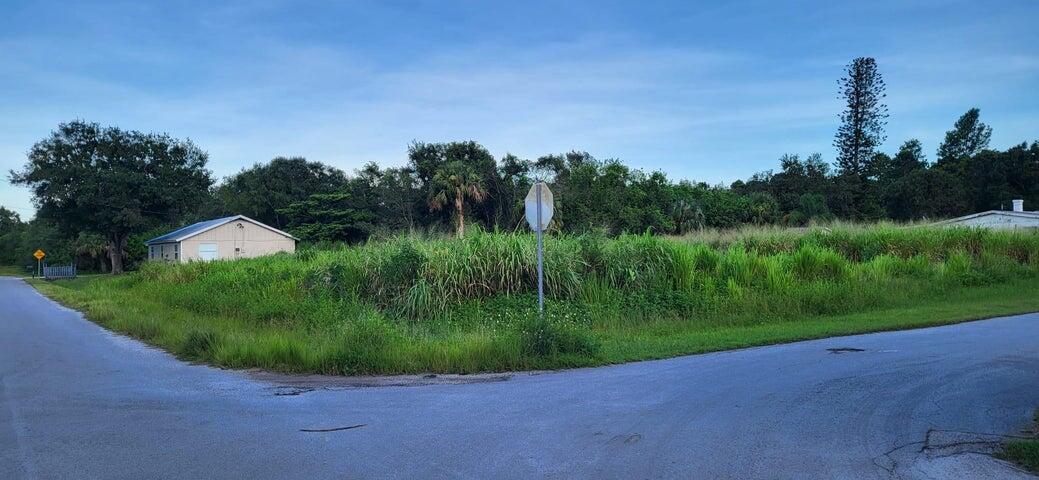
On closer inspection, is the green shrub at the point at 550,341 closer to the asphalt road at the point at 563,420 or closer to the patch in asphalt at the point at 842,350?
the asphalt road at the point at 563,420

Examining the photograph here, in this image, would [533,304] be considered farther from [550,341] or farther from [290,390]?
[290,390]

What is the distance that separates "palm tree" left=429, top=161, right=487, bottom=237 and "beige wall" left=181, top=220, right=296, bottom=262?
13.4m

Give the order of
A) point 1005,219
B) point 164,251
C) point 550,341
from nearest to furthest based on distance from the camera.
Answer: point 550,341, point 1005,219, point 164,251

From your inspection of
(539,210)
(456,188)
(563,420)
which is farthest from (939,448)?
(456,188)

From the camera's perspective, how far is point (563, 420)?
22.7 feet

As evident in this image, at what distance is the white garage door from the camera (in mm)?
52219

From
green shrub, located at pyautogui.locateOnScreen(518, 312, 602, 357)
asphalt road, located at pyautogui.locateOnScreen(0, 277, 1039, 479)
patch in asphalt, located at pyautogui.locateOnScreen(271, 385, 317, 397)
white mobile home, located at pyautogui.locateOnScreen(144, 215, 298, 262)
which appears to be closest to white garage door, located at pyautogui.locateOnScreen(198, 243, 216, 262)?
white mobile home, located at pyautogui.locateOnScreen(144, 215, 298, 262)

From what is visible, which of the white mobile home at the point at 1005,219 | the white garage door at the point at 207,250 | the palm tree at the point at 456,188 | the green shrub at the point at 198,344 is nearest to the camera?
the green shrub at the point at 198,344

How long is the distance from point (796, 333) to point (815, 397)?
18.8ft

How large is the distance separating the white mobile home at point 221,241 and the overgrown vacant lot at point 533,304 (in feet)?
97.6

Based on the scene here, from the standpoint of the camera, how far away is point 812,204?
6372 cm

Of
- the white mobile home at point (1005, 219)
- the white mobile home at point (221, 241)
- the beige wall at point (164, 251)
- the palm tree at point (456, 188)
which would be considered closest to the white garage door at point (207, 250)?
the white mobile home at point (221, 241)

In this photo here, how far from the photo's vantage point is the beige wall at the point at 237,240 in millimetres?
51719

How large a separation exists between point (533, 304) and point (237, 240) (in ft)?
144
